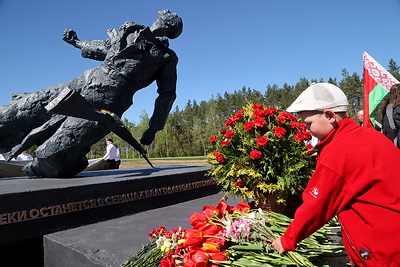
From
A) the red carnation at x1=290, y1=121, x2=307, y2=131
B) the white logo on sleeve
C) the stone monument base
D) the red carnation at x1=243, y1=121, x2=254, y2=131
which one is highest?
the red carnation at x1=243, y1=121, x2=254, y2=131

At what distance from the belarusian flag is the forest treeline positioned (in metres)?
38.0

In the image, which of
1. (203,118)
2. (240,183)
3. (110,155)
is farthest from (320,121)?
(203,118)

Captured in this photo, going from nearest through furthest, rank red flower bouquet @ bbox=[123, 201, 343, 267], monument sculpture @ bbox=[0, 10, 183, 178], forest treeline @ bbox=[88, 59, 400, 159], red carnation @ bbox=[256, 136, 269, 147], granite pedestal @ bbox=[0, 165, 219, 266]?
1. red flower bouquet @ bbox=[123, 201, 343, 267]
2. red carnation @ bbox=[256, 136, 269, 147]
3. granite pedestal @ bbox=[0, 165, 219, 266]
4. monument sculpture @ bbox=[0, 10, 183, 178]
5. forest treeline @ bbox=[88, 59, 400, 159]

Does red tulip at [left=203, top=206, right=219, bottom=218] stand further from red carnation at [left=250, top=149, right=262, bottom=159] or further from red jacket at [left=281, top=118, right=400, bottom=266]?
red jacket at [left=281, top=118, right=400, bottom=266]

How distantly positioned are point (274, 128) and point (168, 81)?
3.35 meters

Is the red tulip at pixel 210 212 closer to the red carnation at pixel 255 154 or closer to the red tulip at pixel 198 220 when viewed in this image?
the red tulip at pixel 198 220

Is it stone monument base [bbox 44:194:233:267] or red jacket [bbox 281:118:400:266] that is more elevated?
red jacket [bbox 281:118:400:266]

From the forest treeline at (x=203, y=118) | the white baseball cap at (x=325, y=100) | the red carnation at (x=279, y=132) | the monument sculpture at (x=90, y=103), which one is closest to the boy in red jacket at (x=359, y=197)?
the white baseball cap at (x=325, y=100)

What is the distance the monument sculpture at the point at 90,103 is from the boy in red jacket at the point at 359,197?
11.6ft

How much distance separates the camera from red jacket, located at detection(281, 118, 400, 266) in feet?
4.21

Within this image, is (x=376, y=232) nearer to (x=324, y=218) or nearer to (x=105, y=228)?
(x=324, y=218)

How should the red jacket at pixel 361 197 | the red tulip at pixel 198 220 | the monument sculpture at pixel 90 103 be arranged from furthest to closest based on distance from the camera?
the monument sculpture at pixel 90 103 < the red tulip at pixel 198 220 < the red jacket at pixel 361 197

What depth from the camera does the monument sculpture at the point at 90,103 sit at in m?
4.39

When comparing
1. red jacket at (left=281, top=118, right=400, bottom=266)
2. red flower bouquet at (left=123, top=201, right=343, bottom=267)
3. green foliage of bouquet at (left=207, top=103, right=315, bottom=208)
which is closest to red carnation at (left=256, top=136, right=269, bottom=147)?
green foliage of bouquet at (left=207, top=103, right=315, bottom=208)
